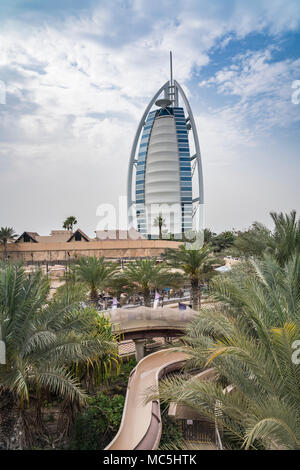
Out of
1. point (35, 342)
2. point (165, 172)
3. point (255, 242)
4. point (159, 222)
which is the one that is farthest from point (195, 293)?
point (165, 172)

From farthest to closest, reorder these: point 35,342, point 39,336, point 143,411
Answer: point 143,411 < point 35,342 < point 39,336

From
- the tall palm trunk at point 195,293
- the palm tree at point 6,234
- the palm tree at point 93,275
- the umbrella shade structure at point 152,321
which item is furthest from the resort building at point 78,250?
the umbrella shade structure at point 152,321

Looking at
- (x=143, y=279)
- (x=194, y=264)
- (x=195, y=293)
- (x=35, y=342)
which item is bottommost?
(x=195, y=293)

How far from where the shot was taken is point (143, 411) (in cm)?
769

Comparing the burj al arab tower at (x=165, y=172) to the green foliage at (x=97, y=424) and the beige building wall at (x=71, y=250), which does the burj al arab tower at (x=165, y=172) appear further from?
the green foliage at (x=97, y=424)

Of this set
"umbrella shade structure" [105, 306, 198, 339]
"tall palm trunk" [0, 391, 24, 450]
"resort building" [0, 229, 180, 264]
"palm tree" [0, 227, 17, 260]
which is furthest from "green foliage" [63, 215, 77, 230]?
"tall palm trunk" [0, 391, 24, 450]

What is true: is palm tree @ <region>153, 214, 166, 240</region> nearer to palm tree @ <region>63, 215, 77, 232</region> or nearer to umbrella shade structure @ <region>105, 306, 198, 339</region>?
palm tree @ <region>63, 215, 77, 232</region>

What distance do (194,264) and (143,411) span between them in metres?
11.3

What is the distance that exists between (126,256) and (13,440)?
32284mm

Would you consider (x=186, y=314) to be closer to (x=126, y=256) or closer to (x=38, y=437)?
(x=38, y=437)

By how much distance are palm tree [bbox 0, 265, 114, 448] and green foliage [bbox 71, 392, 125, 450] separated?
98 cm

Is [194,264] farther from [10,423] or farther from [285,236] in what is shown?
[10,423]

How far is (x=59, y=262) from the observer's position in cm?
3550
